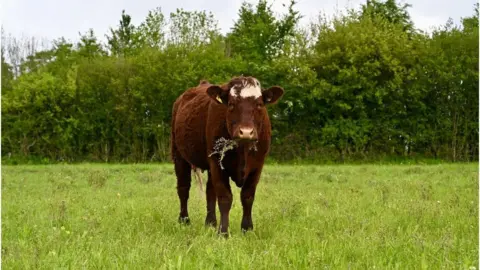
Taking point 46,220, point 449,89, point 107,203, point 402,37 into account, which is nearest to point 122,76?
point 402,37

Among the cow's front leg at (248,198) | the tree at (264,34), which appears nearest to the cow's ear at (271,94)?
the cow's front leg at (248,198)

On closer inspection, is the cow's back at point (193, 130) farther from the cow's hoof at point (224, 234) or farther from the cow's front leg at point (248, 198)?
the cow's hoof at point (224, 234)

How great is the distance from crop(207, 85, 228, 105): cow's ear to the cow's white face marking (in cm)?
19

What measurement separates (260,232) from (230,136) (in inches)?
46.2

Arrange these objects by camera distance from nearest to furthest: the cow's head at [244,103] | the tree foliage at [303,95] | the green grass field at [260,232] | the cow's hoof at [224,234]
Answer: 1. the green grass field at [260,232]
2. the cow's head at [244,103]
3. the cow's hoof at [224,234]
4. the tree foliage at [303,95]

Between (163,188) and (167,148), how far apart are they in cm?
1612

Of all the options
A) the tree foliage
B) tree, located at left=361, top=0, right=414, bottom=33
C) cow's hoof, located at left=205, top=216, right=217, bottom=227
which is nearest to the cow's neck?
cow's hoof, located at left=205, top=216, right=217, bottom=227

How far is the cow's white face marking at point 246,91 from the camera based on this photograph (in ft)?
20.0

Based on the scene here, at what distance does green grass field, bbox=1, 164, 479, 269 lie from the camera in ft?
14.5

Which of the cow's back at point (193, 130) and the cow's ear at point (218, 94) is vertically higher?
the cow's ear at point (218, 94)

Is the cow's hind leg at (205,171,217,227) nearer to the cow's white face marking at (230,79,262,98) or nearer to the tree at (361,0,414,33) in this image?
the cow's white face marking at (230,79,262,98)

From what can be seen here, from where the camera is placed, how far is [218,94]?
643 centimetres

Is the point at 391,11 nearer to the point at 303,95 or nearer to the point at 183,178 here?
the point at 303,95

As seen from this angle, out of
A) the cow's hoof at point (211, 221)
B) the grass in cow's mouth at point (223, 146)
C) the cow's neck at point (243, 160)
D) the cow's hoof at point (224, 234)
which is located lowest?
the cow's hoof at point (211, 221)
